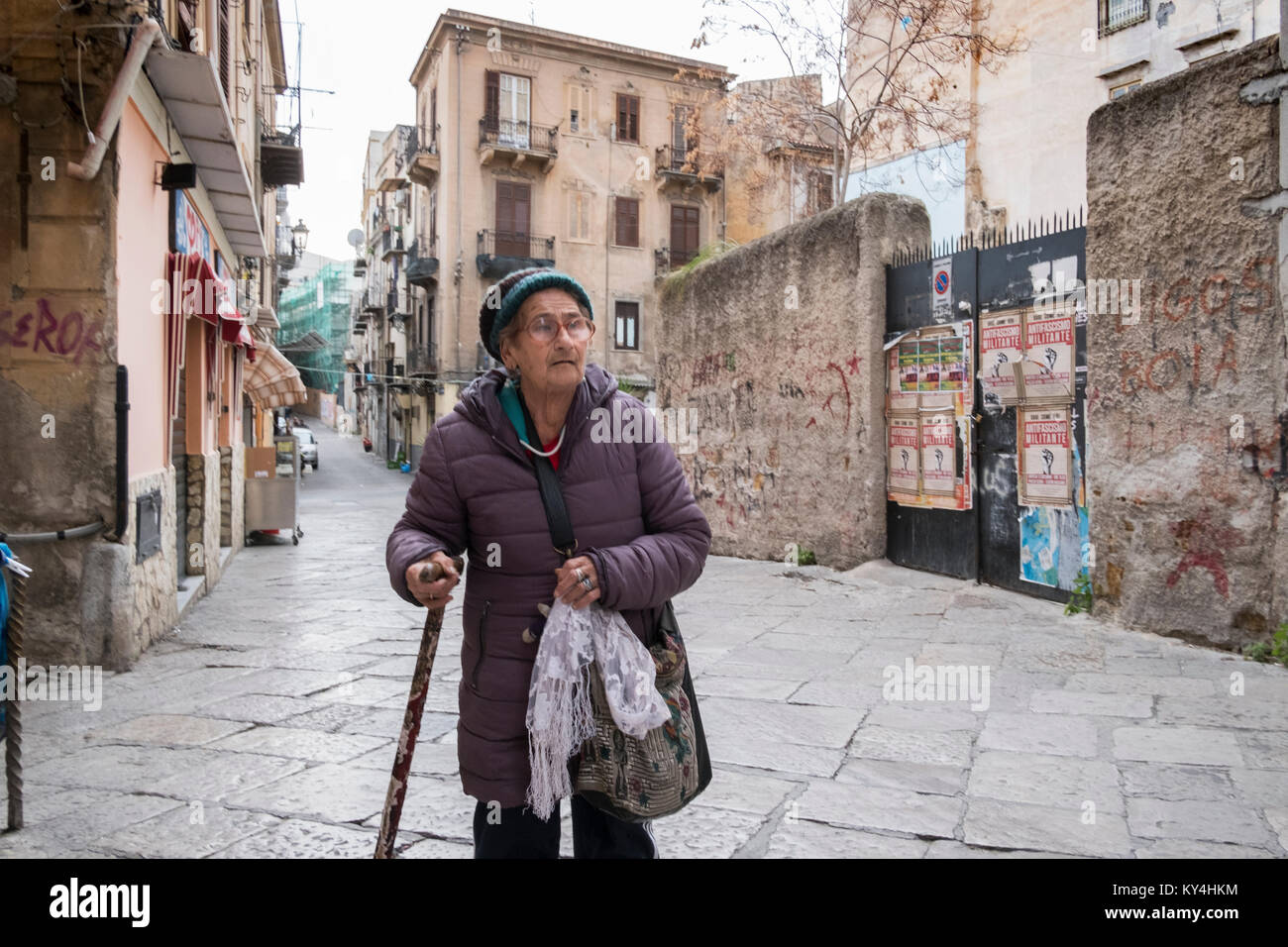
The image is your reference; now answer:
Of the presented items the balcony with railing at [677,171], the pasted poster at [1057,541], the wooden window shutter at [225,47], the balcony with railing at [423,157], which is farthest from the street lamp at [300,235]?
the pasted poster at [1057,541]

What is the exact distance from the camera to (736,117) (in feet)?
52.1

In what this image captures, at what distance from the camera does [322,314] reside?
62.2 metres

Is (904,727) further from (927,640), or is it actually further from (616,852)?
(616,852)

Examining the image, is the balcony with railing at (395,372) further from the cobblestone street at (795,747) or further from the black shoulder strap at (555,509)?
the black shoulder strap at (555,509)

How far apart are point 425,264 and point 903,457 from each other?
2467 cm

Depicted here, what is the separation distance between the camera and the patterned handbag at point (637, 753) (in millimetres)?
2057

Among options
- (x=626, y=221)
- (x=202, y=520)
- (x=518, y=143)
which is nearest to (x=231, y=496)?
(x=202, y=520)

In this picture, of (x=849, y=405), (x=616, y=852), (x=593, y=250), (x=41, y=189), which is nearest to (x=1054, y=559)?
(x=849, y=405)

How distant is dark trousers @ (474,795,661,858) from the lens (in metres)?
2.15

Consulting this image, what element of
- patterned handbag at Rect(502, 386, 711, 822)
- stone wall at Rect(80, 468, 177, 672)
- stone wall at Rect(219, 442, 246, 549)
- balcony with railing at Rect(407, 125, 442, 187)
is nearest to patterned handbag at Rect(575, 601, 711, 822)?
patterned handbag at Rect(502, 386, 711, 822)

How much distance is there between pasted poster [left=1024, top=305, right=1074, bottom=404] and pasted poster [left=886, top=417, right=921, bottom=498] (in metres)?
1.30

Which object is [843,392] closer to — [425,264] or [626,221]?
[626,221]

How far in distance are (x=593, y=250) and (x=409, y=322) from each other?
31.3 ft

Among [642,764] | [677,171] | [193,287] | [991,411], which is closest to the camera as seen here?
[642,764]
